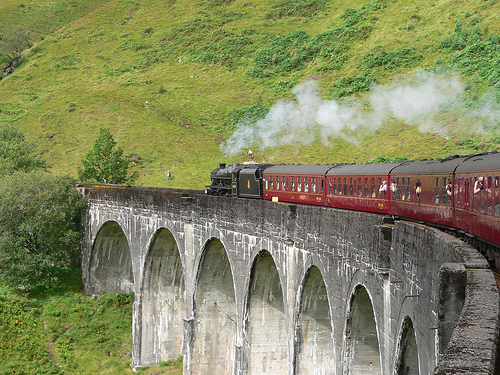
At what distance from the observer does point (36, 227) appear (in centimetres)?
3788

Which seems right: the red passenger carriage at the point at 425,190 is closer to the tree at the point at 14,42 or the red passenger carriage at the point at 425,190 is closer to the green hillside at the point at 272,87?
the green hillside at the point at 272,87

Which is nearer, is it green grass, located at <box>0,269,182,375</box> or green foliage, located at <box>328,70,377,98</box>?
green grass, located at <box>0,269,182,375</box>

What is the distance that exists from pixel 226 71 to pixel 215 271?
5640 centimetres

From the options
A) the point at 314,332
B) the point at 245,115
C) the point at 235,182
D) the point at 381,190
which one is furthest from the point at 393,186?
the point at 245,115

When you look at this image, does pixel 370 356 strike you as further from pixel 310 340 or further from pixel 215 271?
pixel 215 271

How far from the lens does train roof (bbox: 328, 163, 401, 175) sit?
18375 millimetres

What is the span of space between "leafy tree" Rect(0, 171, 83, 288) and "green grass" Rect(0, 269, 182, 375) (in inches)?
53.1

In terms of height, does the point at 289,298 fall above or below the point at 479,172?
below

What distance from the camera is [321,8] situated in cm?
8606

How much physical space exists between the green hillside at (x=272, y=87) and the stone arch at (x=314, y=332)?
3061 cm

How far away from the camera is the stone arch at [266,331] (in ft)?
73.8

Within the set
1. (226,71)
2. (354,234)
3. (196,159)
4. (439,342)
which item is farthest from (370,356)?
(226,71)

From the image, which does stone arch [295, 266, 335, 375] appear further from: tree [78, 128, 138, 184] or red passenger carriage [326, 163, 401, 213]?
tree [78, 128, 138, 184]

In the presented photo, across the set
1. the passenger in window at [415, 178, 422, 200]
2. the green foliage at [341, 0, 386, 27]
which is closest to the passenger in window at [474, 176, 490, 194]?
the passenger in window at [415, 178, 422, 200]
